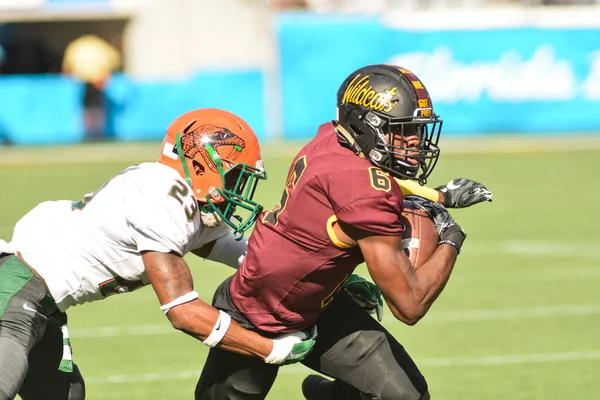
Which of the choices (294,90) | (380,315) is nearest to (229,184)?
(380,315)

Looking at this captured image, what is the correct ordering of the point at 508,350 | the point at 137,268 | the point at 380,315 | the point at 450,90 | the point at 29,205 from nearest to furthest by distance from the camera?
→ the point at 137,268 < the point at 380,315 < the point at 508,350 < the point at 29,205 < the point at 450,90

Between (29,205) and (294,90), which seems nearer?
(29,205)

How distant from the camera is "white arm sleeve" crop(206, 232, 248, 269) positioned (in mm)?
4930

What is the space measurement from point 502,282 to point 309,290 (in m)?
4.65

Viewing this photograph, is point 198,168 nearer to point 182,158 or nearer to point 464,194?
point 182,158

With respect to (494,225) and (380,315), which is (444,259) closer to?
(380,315)

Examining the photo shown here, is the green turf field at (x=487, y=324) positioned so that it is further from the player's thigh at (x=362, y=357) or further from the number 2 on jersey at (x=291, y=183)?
the number 2 on jersey at (x=291, y=183)

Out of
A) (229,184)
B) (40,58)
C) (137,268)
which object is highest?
(229,184)

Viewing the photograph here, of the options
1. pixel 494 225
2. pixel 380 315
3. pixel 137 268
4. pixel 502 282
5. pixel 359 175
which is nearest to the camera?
pixel 359 175

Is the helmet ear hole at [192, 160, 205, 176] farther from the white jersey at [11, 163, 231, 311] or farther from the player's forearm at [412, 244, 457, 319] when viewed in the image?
the player's forearm at [412, 244, 457, 319]

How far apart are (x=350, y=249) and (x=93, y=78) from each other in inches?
680

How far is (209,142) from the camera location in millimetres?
4449

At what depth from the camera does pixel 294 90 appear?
66.6 feet

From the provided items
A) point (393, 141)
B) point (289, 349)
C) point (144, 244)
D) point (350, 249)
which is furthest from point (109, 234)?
point (393, 141)
